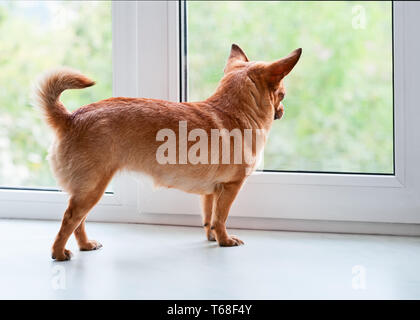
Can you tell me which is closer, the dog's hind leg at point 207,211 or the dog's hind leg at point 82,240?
the dog's hind leg at point 82,240

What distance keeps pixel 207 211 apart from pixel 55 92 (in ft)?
1.68

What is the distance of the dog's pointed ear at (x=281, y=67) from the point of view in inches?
46.4

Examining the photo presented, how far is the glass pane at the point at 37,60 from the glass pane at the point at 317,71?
12.1 inches

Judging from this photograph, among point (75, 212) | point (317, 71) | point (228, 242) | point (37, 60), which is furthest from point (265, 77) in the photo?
point (37, 60)

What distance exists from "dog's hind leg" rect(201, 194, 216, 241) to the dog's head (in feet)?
0.95

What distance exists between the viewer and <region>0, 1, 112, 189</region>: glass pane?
1603 mm

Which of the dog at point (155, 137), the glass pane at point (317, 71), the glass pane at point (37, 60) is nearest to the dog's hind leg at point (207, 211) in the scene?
the dog at point (155, 137)

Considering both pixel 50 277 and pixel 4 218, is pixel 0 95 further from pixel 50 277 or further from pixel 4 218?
pixel 50 277

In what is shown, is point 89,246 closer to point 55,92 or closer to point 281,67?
point 55,92

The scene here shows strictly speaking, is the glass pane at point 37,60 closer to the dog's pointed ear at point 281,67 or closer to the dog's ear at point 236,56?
the dog's ear at point 236,56

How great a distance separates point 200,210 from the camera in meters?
1.51
